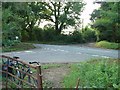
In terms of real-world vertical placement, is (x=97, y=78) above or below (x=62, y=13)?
below

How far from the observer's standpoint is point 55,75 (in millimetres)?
4406

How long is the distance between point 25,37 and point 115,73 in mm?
10495

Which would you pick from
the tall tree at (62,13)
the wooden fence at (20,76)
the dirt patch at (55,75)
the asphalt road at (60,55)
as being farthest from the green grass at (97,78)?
the tall tree at (62,13)

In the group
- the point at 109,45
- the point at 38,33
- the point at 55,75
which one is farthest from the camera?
the point at 38,33

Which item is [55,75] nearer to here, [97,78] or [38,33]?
[97,78]

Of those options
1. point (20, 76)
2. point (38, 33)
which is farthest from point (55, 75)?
point (38, 33)

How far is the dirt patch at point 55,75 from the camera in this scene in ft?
12.3

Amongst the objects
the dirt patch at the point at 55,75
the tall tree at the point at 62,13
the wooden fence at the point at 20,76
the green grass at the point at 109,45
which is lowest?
the dirt patch at the point at 55,75

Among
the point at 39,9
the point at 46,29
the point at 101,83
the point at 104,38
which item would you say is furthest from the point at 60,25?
the point at 101,83

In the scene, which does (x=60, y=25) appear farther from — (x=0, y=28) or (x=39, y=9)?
(x=0, y=28)

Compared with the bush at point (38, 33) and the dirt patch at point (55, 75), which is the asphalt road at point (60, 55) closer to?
the dirt patch at point (55, 75)

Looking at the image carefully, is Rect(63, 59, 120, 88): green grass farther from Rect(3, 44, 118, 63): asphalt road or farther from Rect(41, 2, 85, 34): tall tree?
Rect(41, 2, 85, 34): tall tree

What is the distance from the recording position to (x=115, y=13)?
511 cm

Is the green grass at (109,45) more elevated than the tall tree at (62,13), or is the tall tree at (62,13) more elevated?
the tall tree at (62,13)
